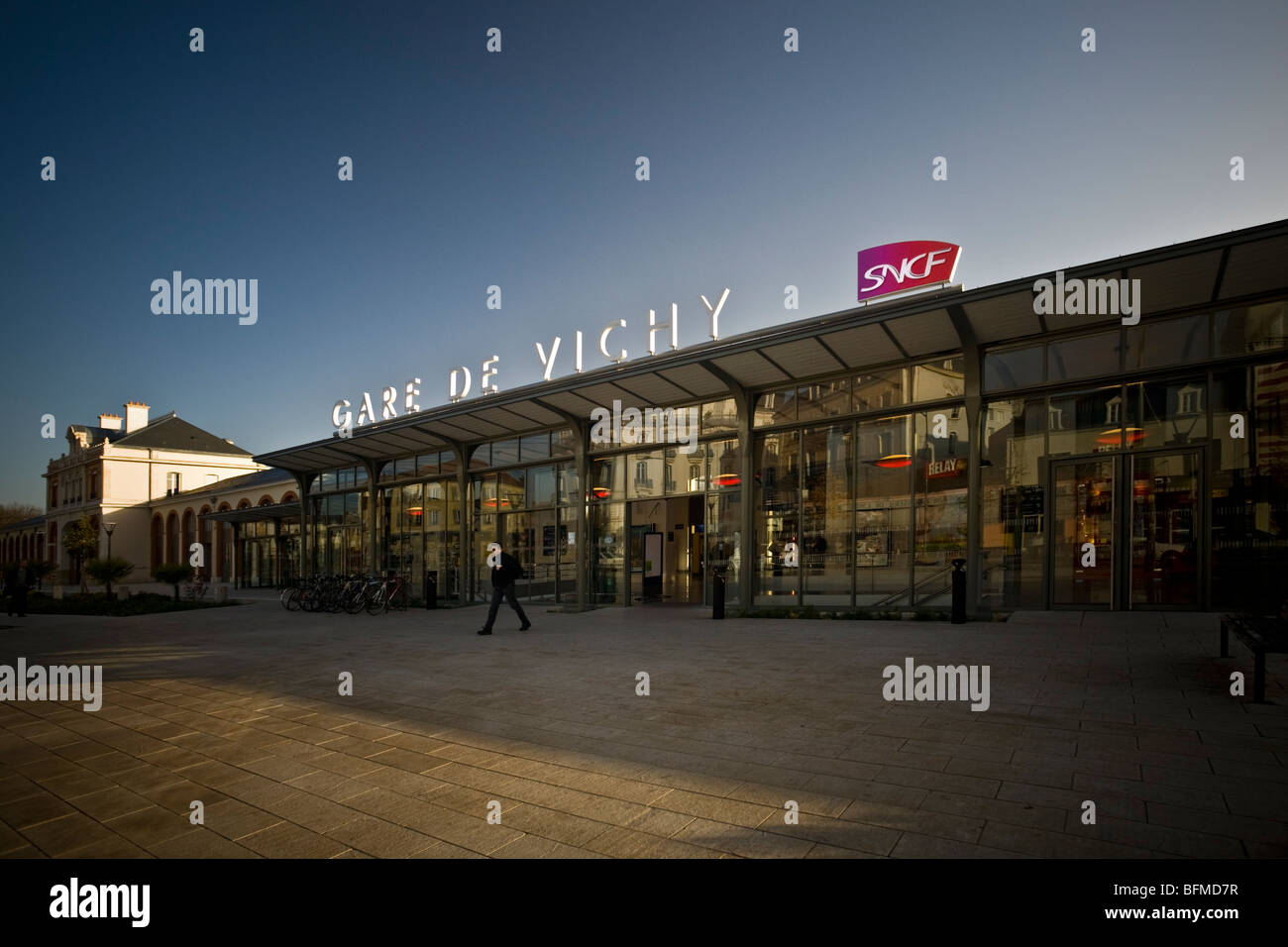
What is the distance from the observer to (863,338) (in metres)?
12.6

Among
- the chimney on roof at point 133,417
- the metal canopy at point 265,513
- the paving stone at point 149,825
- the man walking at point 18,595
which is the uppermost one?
the chimney on roof at point 133,417

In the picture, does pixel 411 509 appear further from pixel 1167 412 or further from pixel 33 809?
pixel 1167 412

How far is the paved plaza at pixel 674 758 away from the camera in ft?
11.9

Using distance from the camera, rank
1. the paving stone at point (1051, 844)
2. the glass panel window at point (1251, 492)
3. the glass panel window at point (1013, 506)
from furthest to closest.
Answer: the glass panel window at point (1013, 506) → the glass panel window at point (1251, 492) → the paving stone at point (1051, 844)

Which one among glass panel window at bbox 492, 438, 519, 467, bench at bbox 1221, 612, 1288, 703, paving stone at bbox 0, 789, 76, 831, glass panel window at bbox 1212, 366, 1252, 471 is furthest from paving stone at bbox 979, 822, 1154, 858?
glass panel window at bbox 492, 438, 519, 467

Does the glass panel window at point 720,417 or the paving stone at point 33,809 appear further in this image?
the glass panel window at point 720,417

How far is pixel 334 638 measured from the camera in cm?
1269

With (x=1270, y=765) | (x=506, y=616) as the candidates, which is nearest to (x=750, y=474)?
(x=506, y=616)

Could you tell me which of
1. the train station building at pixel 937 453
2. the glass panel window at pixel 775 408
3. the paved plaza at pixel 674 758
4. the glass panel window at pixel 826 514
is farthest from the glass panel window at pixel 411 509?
the paved plaza at pixel 674 758

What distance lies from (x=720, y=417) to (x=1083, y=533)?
7403 millimetres

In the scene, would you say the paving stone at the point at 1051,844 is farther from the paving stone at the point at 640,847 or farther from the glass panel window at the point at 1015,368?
the glass panel window at the point at 1015,368

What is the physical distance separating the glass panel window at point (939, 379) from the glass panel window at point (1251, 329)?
143 inches
